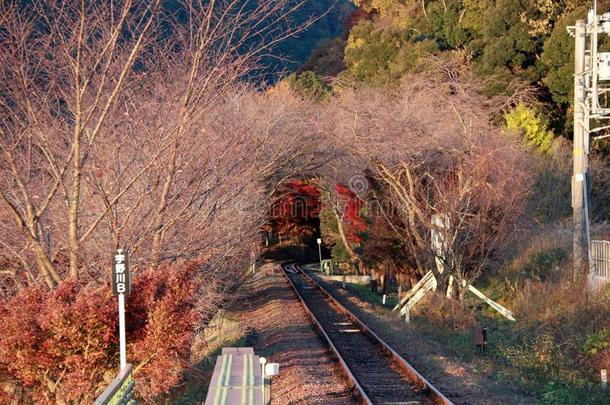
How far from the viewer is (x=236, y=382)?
12336 mm

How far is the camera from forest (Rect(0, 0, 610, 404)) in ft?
38.9

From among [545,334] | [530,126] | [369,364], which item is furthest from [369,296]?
[369,364]

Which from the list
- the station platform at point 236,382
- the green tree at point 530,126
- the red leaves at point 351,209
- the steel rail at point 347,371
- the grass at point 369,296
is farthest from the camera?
the green tree at point 530,126

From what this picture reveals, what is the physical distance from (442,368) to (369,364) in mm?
1742

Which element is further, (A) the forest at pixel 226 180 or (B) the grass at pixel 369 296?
(B) the grass at pixel 369 296

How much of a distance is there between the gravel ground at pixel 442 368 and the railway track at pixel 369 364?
10.3 inches

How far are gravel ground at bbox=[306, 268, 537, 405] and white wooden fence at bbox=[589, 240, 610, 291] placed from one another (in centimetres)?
414

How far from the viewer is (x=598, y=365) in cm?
1538

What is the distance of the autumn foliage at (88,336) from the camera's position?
10.8 metres

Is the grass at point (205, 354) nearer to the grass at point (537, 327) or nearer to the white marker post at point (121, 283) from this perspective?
the grass at point (537, 327)

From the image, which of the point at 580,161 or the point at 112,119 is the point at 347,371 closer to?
the point at 112,119

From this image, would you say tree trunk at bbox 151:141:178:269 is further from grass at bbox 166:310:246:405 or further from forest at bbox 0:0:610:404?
grass at bbox 166:310:246:405

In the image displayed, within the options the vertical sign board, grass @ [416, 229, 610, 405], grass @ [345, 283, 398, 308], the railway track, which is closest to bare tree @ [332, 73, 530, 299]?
grass @ [416, 229, 610, 405]

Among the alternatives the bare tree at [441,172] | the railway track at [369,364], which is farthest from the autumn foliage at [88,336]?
the bare tree at [441,172]
